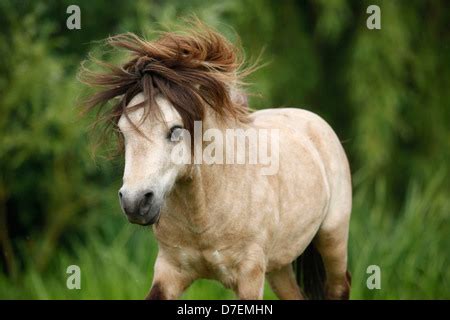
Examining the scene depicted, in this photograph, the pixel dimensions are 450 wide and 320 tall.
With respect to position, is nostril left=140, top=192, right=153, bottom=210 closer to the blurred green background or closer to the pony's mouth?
the pony's mouth

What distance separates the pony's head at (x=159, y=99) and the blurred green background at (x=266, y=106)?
8.89 ft

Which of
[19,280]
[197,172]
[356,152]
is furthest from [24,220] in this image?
[197,172]

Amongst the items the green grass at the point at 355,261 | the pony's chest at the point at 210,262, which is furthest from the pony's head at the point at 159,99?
the green grass at the point at 355,261

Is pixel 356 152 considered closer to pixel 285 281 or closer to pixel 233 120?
pixel 285 281

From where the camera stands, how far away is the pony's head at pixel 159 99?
3.46 m

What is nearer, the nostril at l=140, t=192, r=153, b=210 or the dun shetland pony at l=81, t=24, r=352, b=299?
the nostril at l=140, t=192, r=153, b=210

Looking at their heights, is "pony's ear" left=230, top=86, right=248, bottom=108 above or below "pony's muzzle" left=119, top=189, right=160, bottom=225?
above

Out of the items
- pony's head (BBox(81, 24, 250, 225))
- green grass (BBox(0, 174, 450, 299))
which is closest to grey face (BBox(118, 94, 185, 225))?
pony's head (BBox(81, 24, 250, 225))

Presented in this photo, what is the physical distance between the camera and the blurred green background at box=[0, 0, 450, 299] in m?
7.15

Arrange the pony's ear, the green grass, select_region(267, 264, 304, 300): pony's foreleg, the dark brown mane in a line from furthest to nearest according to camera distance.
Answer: the green grass < select_region(267, 264, 304, 300): pony's foreleg < the pony's ear < the dark brown mane

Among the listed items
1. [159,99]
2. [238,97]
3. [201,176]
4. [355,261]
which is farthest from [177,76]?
[355,261]

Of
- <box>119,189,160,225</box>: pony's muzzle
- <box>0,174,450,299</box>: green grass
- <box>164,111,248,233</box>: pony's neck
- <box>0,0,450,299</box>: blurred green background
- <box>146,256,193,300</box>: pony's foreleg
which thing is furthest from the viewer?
<box>0,0,450,299</box>: blurred green background

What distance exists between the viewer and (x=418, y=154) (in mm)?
9266

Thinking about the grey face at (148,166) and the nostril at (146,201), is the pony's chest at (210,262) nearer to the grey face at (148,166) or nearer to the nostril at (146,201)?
the grey face at (148,166)
